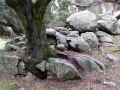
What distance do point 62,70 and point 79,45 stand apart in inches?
109

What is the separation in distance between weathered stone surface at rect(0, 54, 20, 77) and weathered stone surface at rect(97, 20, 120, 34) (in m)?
6.78

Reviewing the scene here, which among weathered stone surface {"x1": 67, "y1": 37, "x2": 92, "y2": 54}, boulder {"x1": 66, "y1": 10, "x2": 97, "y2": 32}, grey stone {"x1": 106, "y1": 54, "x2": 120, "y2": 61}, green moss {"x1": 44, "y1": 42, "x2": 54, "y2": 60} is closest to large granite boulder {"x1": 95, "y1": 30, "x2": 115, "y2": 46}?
boulder {"x1": 66, "y1": 10, "x2": 97, "y2": 32}

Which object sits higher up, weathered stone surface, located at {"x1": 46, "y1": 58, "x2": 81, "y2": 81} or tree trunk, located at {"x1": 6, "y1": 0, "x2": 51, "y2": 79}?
tree trunk, located at {"x1": 6, "y1": 0, "x2": 51, "y2": 79}

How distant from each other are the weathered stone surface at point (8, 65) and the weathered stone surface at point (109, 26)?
22.2ft

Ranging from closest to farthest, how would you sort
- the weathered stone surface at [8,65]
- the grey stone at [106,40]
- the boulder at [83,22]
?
the weathered stone surface at [8,65] < the grey stone at [106,40] < the boulder at [83,22]

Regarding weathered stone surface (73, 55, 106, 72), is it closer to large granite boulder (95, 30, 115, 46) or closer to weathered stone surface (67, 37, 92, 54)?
weathered stone surface (67, 37, 92, 54)

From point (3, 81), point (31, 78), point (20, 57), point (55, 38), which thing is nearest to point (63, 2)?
point (55, 38)

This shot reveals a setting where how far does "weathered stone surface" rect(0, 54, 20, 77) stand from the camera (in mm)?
6066

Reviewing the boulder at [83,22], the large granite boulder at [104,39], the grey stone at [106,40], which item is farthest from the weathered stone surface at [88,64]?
the boulder at [83,22]

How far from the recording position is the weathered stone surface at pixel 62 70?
5656 mm

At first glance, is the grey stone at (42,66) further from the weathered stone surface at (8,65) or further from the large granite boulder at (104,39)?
the large granite boulder at (104,39)

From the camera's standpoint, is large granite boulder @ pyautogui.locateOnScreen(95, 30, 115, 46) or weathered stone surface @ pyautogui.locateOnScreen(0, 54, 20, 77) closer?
weathered stone surface @ pyautogui.locateOnScreen(0, 54, 20, 77)

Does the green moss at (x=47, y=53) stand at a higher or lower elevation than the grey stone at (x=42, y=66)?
higher

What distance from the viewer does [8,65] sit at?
6.10m
